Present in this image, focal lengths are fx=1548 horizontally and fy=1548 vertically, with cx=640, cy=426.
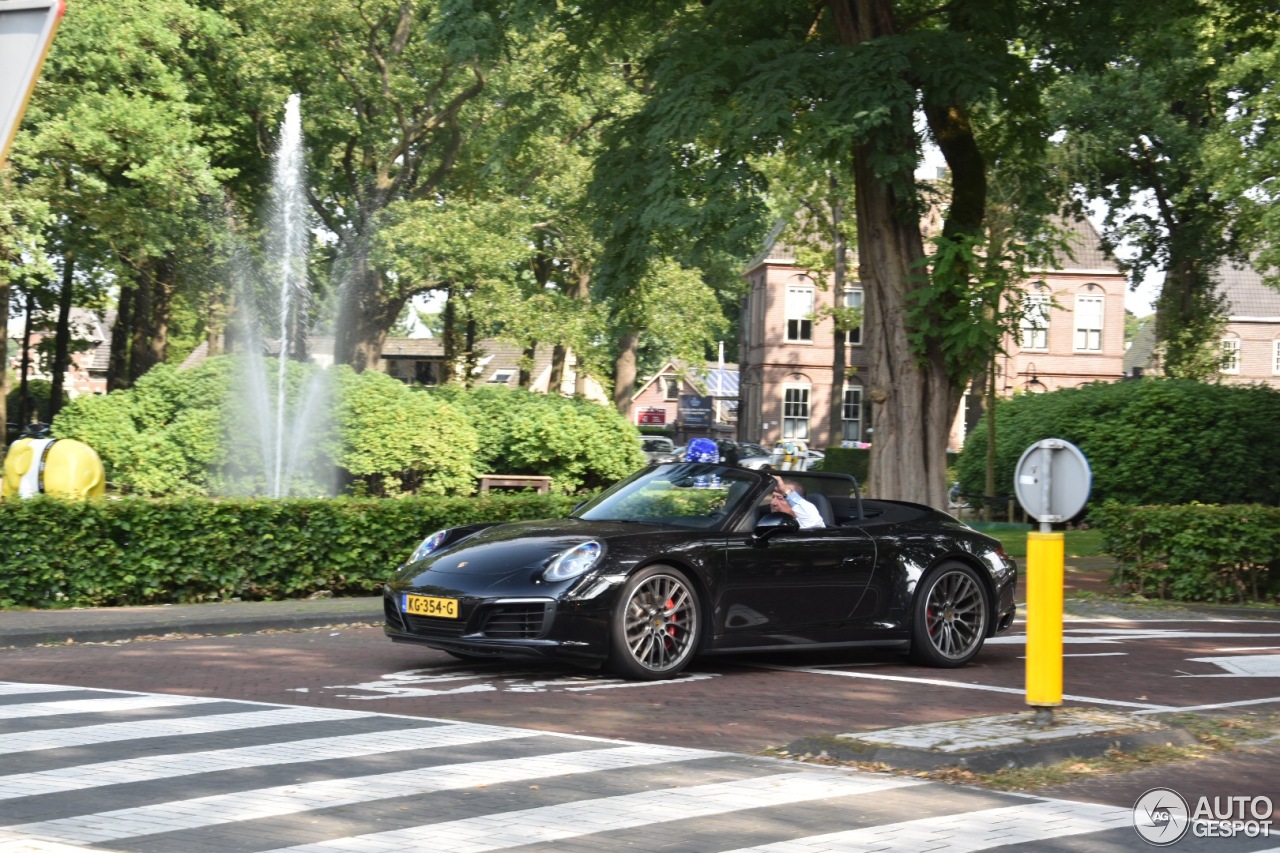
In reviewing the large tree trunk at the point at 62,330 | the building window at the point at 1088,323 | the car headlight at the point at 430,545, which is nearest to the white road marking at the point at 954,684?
the car headlight at the point at 430,545

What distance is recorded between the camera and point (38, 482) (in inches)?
846

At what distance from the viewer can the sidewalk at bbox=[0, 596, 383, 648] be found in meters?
12.3

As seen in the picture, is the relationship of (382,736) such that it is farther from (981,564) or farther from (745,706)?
(981,564)

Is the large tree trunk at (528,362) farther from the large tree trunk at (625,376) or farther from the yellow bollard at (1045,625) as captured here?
the yellow bollard at (1045,625)

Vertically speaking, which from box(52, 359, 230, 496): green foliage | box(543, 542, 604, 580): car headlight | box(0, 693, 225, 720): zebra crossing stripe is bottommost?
box(0, 693, 225, 720): zebra crossing stripe

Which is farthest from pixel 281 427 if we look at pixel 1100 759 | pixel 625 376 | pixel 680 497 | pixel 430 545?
pixel 625 376

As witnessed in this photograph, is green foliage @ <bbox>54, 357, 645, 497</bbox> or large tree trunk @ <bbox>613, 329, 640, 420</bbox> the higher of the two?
large tree trunk @ <bbox>613, 329, 640, 420</bbox>

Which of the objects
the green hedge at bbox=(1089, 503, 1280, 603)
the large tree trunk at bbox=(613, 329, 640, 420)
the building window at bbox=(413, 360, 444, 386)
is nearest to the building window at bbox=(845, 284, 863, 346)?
the large tree trunk at bbox=(613, 329, 640, 420)

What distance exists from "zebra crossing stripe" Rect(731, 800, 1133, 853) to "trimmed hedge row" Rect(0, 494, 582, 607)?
399 inches

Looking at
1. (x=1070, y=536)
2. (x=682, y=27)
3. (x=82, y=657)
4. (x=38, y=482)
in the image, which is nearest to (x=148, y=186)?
(x=38, y=482)

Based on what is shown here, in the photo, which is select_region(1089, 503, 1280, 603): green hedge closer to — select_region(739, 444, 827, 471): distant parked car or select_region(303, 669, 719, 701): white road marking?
select_region(303, 669, 719, 701): white road marking

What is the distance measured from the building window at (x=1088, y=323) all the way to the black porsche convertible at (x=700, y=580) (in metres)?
61.4

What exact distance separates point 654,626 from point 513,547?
105 centimetres

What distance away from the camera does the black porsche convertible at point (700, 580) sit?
9.71m
